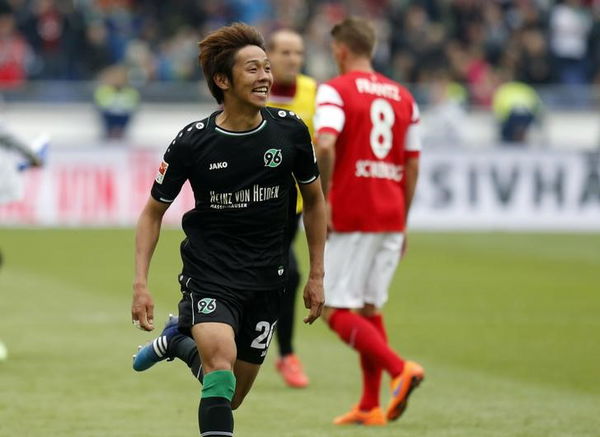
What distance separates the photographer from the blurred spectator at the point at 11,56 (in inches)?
1030

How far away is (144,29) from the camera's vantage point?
2842 centimetres

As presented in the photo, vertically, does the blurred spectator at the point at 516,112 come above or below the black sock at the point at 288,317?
below

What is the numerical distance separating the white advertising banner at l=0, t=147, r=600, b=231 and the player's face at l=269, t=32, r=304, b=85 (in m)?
12.8

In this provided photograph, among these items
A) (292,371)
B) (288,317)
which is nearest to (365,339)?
(292,371)

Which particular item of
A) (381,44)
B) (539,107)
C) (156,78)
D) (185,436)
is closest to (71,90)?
(156,78)

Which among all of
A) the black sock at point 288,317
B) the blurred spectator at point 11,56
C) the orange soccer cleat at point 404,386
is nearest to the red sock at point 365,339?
the orange soccer cleat at point 404,386

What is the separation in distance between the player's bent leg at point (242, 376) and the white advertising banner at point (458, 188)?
15847 millimetres

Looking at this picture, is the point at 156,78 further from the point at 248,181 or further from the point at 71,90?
the point at 248,181

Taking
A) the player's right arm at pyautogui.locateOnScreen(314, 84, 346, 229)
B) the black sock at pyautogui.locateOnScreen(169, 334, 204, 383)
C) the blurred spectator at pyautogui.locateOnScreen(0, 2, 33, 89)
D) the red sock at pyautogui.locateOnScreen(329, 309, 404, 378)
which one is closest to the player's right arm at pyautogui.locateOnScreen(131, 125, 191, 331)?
the black sock at pyautogui.locateOnScreen(169, 334, 204, 383)

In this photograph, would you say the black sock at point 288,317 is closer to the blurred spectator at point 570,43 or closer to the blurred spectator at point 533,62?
the blurred spectator at point 533,62

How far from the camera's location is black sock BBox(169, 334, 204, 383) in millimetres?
6691

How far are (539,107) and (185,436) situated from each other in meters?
21.1

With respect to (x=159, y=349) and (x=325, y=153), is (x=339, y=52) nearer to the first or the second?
(x=325, y=153)

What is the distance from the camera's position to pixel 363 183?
8711 millimetres
